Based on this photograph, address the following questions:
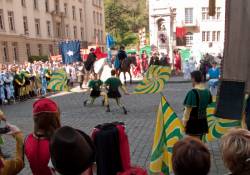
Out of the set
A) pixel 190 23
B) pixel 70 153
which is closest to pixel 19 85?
pixel 70 153

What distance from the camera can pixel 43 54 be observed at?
43469 millimetres

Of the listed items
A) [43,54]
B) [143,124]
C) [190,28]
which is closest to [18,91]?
[143,124]

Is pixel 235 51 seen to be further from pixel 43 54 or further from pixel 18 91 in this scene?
pixel 43 54

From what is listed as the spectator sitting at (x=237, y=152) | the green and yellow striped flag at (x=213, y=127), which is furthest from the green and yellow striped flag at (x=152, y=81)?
the spectator sitting at (x=237, y=152)

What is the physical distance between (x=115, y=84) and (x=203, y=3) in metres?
49.4

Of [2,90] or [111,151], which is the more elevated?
[111,151]

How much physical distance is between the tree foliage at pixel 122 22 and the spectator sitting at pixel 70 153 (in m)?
70.0

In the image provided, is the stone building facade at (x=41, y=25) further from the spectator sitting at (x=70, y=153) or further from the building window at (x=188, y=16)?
the spectator sitting at (x=70, y=153)

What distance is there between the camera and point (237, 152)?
222 cm

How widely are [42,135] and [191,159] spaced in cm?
151

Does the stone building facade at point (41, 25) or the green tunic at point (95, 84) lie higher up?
the stone building facade at point (41, 25)

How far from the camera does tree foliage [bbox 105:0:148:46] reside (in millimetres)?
73000

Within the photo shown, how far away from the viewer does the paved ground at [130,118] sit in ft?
21.5

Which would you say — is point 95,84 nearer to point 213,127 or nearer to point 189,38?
point 213,127
